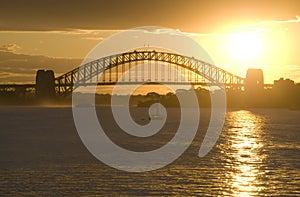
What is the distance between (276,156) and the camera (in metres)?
32.5

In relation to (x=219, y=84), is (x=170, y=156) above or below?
below

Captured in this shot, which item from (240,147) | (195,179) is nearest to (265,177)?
(195,179)

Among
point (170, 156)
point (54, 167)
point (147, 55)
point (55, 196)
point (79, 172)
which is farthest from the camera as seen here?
point (147, 55)

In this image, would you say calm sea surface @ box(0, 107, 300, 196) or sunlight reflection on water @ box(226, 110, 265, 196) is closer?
calm sea surface @ box(0, 107, 300, 196)

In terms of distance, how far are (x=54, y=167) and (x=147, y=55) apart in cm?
10981

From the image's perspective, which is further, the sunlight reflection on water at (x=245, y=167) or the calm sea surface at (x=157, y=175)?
the sunlight reflection on water at (x=245, y=167)

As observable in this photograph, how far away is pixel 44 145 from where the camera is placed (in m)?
38.9

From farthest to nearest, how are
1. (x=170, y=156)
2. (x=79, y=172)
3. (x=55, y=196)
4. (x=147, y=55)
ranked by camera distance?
1. (x=147, y=55)
2. (x=170, y=156)
3. (x=79, y=172)
4. (x=55, y=196)

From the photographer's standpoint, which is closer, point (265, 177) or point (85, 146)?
point (265, 177)

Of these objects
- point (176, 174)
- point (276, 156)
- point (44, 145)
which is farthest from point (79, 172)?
point (44, 145)

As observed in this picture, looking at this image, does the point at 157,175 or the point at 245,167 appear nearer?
the point at 157,175

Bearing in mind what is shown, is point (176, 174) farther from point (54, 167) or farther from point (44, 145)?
point (44, 145)

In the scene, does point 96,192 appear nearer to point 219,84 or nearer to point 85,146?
point 85,146

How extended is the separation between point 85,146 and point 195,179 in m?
16.1
